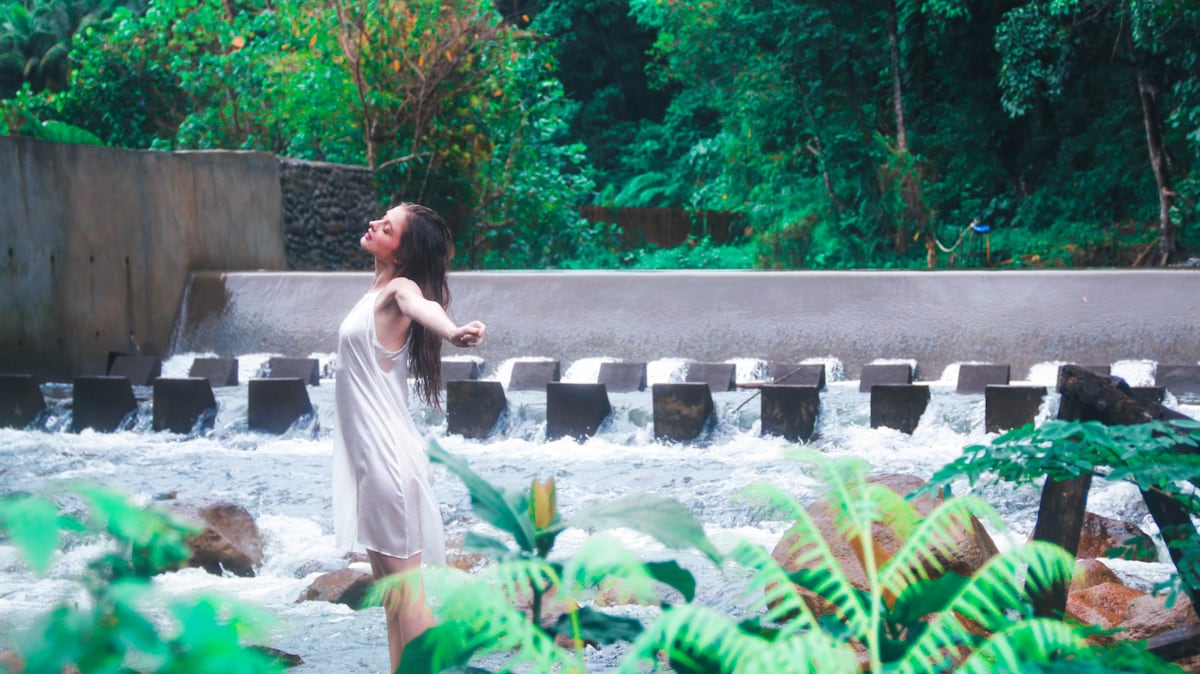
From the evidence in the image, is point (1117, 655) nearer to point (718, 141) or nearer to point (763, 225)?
point (763, 225)

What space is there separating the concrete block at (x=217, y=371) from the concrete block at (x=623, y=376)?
10.1ft

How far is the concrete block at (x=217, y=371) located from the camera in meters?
10.3

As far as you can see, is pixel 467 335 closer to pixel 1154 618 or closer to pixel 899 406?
pixel 1154 618

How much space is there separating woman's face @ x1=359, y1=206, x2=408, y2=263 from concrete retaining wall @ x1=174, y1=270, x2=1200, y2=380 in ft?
22.2

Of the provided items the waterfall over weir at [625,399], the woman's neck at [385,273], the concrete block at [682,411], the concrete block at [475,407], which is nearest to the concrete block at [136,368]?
the waterfall over weir at [625,399]

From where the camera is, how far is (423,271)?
346cm

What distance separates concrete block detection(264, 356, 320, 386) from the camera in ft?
33.3

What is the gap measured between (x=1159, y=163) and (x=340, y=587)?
16292 millimetres

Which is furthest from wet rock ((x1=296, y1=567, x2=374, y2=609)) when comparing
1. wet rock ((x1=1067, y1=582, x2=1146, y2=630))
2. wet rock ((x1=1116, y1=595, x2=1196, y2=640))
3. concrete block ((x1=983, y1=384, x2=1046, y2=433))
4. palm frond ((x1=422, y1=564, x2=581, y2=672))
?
concrete block ((x1=983, y1=384, x2=1046, y2=433))

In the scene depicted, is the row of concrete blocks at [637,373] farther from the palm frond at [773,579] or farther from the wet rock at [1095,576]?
the palm frond at [773,579]

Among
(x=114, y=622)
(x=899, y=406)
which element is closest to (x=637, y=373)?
(x=899, y=406)

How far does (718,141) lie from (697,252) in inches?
91.2

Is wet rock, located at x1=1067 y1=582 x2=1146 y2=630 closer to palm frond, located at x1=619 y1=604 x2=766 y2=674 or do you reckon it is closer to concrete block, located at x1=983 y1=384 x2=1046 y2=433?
concrete block, located at x1=983 y1=384 x2=1046 y2=433

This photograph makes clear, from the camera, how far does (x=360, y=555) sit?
5480mm
